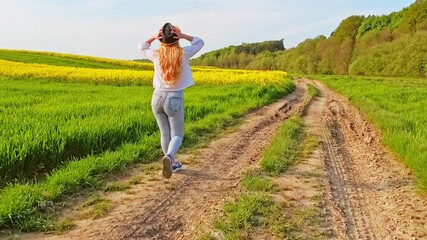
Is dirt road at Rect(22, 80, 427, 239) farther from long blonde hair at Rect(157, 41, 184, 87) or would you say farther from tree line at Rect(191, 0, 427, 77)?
tree line at Rect(191, 0, 427, 77)

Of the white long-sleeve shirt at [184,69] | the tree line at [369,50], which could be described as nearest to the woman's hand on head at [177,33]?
the white long-sleeve shirt at [184,69]

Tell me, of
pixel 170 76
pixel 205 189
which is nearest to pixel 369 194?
pixel 205 189

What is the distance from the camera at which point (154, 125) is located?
31.0 feet

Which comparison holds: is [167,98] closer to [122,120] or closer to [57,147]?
[57,147]

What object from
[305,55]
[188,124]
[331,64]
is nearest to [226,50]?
[305,55]

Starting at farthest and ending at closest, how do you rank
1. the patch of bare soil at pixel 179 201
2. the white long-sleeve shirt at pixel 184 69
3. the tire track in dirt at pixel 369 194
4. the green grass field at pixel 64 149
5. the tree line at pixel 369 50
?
1. the tree line at pixel 369 50
2. the white long-sleeve shirt at pixel 184 69
3. the green grass field at pixel 64 149
4. the tire track in dirt at pixel 369 194
5. the patch of bare soil at pixel 179 201

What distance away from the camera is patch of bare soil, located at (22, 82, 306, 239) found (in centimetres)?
383

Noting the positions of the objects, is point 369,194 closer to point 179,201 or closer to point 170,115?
point 179,201

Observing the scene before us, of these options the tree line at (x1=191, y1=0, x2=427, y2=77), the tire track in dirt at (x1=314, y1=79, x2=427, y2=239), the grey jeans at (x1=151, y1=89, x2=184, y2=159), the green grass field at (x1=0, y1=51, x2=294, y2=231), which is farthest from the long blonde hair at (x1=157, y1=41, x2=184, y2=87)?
the tree line at (x1=191, y1=0, x2=427, y2=77)

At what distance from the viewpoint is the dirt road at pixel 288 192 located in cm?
393

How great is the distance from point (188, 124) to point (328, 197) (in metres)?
5.44

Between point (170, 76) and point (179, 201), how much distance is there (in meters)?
1.70

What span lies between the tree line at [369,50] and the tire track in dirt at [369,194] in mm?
43789

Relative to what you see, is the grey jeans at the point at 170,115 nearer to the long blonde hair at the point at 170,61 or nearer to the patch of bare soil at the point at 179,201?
the long blonde hair at the point at 170,61
